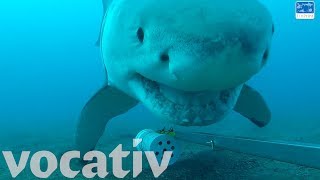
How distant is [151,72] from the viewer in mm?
2264

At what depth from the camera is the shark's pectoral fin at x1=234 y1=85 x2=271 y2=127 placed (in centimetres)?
537

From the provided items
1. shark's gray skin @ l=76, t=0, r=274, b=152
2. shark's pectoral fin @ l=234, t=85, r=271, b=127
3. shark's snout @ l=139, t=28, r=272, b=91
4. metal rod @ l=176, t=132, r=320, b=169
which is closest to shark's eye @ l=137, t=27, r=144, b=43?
shark's gray skin @ l=76, t=0, r=274, b=152

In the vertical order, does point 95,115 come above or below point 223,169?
above

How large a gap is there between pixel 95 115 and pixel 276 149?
8.39ft

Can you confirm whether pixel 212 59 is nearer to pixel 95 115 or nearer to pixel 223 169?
→ pixel 223 169

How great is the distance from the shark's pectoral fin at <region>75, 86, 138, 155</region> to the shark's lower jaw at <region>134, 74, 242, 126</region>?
87.9 inches

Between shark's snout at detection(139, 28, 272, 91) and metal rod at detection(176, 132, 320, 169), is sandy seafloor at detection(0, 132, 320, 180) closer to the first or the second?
metal rod at detection(176, 132, 320, 169)

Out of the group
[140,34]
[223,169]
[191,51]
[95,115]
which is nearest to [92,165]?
[95,115]

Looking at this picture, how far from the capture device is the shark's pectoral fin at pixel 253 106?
17.6ft

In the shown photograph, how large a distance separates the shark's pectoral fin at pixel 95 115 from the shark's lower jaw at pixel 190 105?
223 cm

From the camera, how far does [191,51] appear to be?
6.12 feet

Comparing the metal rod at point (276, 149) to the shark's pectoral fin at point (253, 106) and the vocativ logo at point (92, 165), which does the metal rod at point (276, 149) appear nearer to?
the vocativ logo at point (92, 165)

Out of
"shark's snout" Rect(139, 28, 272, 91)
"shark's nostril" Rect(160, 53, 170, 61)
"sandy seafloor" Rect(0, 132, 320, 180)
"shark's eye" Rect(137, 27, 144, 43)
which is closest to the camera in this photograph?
"shark's snout" Rect(139, 28, 272, 91)

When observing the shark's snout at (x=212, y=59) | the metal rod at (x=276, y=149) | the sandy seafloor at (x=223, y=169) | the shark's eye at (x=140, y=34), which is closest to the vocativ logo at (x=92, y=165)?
the sandy seafloor at (x=223, y=169)
